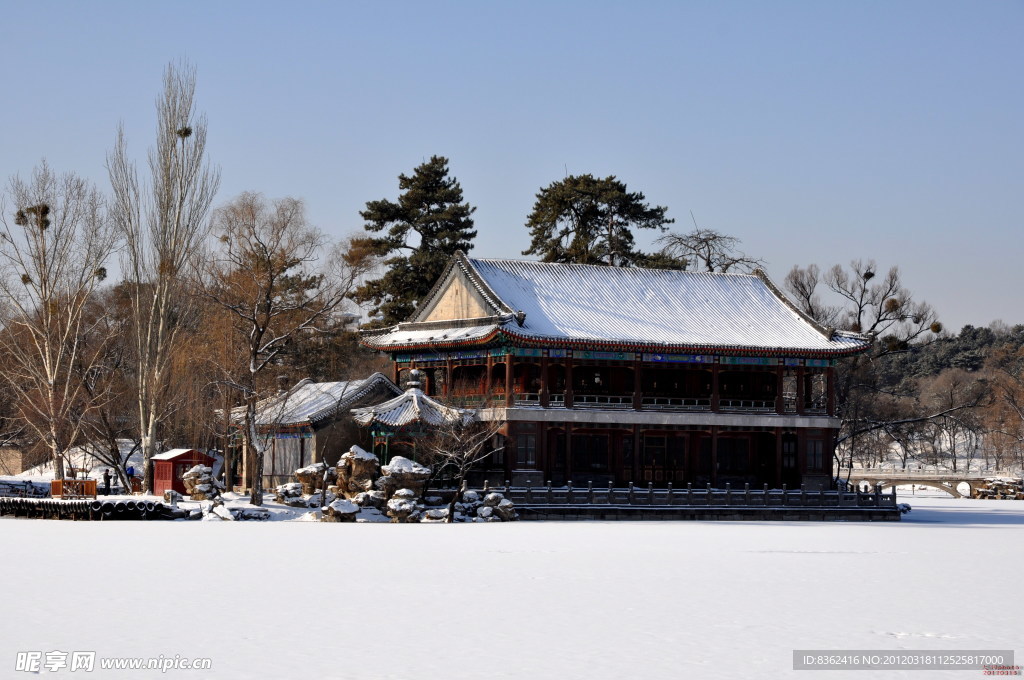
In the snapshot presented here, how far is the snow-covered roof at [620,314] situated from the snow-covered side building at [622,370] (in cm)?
8

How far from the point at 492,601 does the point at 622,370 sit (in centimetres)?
2984

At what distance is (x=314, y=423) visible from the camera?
46188 millimetres

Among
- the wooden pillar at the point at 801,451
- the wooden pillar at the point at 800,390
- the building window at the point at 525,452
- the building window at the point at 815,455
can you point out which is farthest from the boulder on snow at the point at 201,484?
the building window at the point at 815,455

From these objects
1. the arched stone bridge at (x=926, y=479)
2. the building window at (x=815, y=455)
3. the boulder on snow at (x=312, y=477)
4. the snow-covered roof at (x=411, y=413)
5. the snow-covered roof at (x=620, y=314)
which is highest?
the snow-covered roof at (x=620, y=314)

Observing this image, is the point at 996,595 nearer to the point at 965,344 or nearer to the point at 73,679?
the point at 73,679

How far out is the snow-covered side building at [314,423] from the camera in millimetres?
46500

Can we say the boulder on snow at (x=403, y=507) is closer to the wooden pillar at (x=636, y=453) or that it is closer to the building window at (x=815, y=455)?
the wooden pillar at (x=636, y=453)

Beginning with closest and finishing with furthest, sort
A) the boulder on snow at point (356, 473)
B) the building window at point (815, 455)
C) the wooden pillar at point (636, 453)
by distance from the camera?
the boulder on snow at point (356, 473), the wooden pillar at point (636, 453), the building window at point (815, 455)

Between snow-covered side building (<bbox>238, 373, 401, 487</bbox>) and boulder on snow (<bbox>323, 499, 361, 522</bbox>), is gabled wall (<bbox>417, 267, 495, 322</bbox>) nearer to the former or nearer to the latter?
snow-covered side building (<bbox>238, 373, 401, 487</bbox>)

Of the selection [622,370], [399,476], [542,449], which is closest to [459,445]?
[399,476]

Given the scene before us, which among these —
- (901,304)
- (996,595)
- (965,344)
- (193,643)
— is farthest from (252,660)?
(965,344)

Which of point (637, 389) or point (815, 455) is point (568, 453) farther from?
point (815, 455)

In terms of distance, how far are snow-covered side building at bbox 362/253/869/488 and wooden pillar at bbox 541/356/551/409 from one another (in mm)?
49

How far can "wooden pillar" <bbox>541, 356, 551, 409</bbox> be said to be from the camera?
4500 cm
